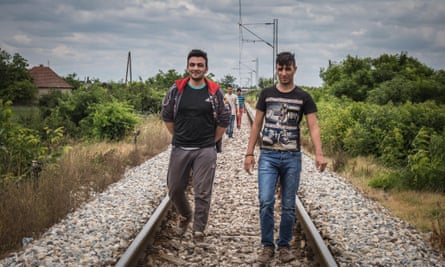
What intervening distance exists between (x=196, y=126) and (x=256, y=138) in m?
0.77

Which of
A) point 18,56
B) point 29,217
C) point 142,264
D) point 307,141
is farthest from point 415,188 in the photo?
point 18,56

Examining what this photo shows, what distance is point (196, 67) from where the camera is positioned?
5.70m

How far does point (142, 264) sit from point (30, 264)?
1.13 metres

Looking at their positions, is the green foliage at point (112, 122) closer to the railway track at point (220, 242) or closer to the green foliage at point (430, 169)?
the railway track at point (220, 242)

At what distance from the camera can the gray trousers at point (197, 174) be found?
5910mm

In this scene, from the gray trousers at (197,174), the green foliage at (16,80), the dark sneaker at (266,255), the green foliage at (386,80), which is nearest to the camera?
the dark sneaker at (266,255)

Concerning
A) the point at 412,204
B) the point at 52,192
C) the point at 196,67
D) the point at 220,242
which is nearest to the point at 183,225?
the point at 220,242

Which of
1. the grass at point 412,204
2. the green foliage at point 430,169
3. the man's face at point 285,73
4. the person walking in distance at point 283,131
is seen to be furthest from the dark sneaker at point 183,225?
the green foliage at point 430,169

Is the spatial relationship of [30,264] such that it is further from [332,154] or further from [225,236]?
[332,154]

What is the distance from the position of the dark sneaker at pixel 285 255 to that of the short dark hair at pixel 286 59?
78.0 inches

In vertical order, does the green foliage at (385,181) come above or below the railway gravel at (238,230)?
above

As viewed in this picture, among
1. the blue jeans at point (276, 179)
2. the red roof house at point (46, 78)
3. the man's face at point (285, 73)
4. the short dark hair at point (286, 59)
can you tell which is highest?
the red roof house at point (46, 78)

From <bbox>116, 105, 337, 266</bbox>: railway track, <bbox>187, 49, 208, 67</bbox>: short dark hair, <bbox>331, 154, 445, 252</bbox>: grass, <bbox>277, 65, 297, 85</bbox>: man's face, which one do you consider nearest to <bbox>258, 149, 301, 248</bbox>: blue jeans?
<bbox>116, 105, 337, 266</bbox>: railway track

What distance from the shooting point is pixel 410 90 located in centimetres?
2406
